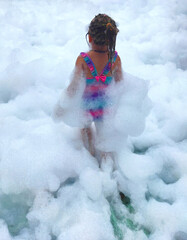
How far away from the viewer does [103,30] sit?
52.3 inches

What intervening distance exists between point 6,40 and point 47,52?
65cm

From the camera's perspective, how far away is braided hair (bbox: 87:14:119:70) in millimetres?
1313

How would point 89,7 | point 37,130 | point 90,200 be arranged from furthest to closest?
point 89,7 → point 37,130 → point 90,200

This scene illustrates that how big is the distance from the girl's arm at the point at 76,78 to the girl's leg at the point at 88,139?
1.28 feet

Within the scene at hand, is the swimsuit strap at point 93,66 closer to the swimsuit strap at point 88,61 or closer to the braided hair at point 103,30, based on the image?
the swimsuit strap at point 88,61

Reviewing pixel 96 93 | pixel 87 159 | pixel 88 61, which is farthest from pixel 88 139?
pixel 88 61

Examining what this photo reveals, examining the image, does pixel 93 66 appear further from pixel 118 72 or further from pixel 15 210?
pixel 15 210

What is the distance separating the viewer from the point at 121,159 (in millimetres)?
1899

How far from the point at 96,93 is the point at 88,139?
49 centimetres

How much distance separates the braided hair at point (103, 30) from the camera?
4.31 feet

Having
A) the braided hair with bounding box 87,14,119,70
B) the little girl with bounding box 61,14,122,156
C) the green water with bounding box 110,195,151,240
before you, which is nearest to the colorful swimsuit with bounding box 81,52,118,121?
the little girl with bounding box 61,14,122,156

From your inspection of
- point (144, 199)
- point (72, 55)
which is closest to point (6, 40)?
point (72, 55)

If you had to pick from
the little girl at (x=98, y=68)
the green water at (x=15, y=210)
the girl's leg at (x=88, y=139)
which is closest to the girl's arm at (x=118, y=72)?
the little girl at (x=98, y=68)

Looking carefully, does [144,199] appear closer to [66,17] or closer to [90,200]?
[90,200]
